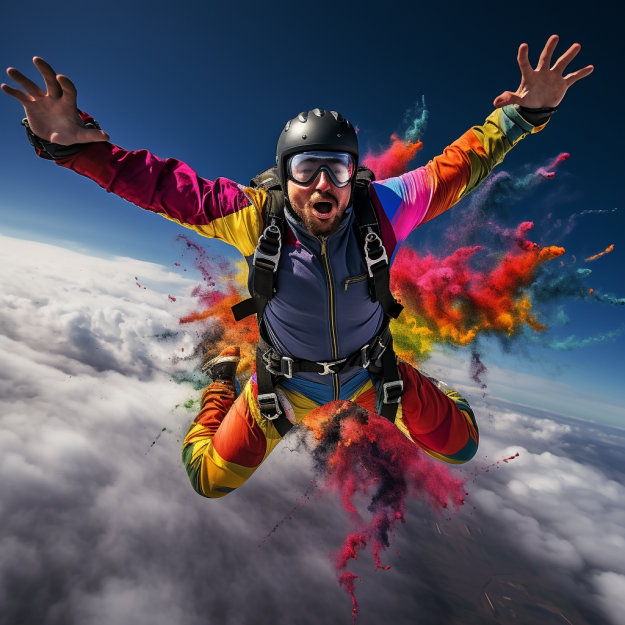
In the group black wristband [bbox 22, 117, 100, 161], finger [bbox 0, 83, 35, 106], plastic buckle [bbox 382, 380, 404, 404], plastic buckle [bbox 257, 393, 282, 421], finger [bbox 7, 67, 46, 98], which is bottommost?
plastic buckle [bbox 257, 393, 282, 421]

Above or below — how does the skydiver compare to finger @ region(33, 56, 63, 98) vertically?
below

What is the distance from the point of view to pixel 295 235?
2.89m

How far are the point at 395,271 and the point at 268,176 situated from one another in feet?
33.5

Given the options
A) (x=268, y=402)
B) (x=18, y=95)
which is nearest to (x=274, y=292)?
(x=268, y=402)

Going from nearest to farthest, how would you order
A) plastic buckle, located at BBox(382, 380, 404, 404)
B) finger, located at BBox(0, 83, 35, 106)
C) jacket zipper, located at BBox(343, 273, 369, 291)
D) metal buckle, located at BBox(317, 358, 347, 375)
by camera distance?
finger, located at BBox(0, 83, 35, 106) < jacket zipper, located at BBox(343, 273, 369, 291) < metal buckle, located at BBox(317, 358, 347, 375) < plastic buckle, located at BBox(382, 380, 404, 404)

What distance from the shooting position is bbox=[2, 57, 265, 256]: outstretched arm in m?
2.18

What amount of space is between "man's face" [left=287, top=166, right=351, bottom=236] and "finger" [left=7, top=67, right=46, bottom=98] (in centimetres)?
179

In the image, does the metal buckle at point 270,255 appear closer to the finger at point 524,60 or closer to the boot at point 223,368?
the finger at point 524,60

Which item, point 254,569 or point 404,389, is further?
point 254,569

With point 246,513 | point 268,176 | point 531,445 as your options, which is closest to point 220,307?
point 268,176

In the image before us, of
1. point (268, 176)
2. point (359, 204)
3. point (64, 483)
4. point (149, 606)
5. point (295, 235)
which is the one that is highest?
point (268, 176)

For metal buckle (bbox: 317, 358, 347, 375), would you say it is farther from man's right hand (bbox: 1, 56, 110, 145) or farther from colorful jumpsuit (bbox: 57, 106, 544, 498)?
man's right hand (bbox: 1, 56, 110, 145)

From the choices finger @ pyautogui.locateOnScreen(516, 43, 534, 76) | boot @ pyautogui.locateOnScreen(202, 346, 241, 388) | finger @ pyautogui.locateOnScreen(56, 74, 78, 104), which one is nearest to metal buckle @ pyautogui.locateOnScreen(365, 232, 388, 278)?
finger @ pyautogui.locateOnScreen(516, 43, 534, 76)

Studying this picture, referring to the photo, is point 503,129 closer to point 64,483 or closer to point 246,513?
point 64,483
